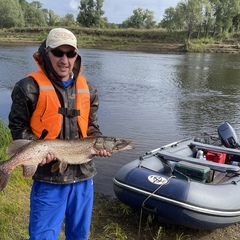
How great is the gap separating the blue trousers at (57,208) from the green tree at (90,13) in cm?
7308

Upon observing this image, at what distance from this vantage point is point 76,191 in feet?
8.78

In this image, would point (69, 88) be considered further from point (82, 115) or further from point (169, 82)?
point (169, 82)

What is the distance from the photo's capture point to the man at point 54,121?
2508 mm

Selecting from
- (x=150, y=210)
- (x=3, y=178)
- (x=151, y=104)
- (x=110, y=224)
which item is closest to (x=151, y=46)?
(x=151, y=104)

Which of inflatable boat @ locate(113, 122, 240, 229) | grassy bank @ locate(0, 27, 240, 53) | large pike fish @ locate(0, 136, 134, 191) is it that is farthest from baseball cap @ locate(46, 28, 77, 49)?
grassy bank @ locate(0, 27, 240, 53)

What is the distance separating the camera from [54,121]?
2.59 metres

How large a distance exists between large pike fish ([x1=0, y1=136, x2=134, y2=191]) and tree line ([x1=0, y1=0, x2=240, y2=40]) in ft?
178

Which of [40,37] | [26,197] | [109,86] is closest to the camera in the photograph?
[26,197]

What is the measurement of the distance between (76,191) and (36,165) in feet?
1.46

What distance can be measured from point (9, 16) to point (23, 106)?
69393 mm

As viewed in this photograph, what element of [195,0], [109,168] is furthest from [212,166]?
[195,0]

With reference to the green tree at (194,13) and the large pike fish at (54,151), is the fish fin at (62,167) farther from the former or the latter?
the green tree at (194,13)

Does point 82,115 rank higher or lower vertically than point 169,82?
higher

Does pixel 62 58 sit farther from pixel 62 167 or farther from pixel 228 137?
pixel 228 137
